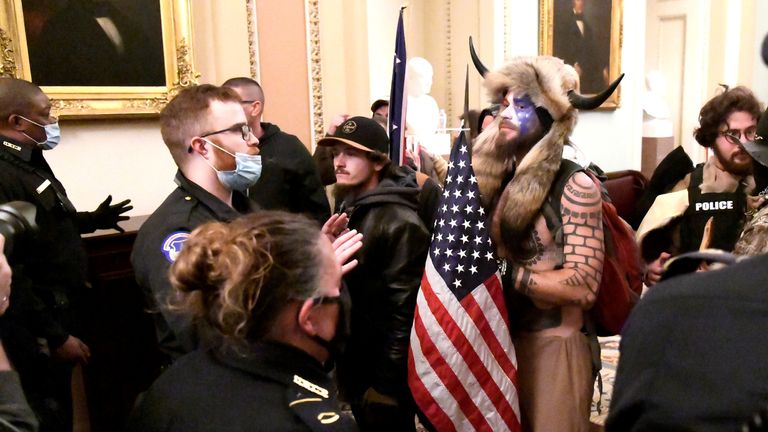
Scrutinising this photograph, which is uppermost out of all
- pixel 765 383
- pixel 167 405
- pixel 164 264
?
pixel 765 383

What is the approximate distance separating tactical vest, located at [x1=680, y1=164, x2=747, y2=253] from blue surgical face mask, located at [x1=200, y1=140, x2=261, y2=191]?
178cm

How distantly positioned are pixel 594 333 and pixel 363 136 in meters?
1.21

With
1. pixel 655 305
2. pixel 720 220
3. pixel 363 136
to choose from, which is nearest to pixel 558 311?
pixel 720 220

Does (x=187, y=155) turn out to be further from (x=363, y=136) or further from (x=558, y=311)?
(x=558, y=311)

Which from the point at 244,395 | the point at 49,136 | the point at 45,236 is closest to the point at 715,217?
the point at 244,395

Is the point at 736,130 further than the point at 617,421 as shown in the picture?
Yes

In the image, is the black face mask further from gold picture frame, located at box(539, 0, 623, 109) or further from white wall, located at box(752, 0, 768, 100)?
white wall, located at box(752, 0, 768, 100)

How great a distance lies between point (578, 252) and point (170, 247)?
125cm

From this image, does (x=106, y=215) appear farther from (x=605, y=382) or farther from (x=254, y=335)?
(x=605, y=382)

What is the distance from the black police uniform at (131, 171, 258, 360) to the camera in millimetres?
1679

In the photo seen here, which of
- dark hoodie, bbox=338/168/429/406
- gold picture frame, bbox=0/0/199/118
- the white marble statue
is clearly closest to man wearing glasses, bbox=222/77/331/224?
gold picture frame, bbox=0/0/199/118

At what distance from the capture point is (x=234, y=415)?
3.71 feet

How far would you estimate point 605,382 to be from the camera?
4000 millimetres

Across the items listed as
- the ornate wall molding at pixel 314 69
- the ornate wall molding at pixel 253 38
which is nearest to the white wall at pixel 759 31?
the ornate wall molding at pixel 314 69
